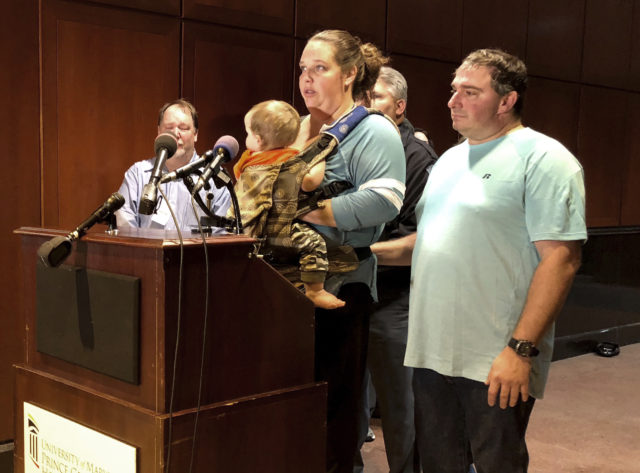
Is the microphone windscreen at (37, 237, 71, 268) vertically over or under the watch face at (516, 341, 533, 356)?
over

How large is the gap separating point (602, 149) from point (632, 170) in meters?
0.48

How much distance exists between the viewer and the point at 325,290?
2033mm

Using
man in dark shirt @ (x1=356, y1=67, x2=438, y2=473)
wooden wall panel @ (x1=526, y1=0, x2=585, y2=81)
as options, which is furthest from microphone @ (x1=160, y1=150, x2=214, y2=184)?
wooden wall panel @ (x1=526, y1=0, x2=585, y2=81)

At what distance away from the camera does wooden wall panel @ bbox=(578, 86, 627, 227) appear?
566cm

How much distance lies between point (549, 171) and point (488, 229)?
211mm

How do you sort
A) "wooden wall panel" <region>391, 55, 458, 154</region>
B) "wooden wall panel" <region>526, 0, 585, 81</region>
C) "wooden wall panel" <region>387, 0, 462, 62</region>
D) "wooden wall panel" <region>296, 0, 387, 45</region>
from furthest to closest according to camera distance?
"wooden wall panel" <region>526, 0, 585, 81</region> → "wooden wall panel" <region>391, 55, 458, 154</region> → "wooden wall panel" <region>387, 0, 462, 62</region> → "wooden wall panel" <region>296, 0, 387, 45</region>

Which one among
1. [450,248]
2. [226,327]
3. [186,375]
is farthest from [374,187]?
[186,375]

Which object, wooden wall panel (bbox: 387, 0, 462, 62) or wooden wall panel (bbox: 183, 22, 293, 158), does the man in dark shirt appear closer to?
wooden wall panel (bbox: 183, 22, 293, 158)

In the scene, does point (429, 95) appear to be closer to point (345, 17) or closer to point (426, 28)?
point (426, 28)

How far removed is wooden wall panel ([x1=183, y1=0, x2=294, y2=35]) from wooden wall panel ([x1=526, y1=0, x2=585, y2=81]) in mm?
2160

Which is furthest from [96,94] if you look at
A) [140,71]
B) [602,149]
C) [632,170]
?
[632,170]

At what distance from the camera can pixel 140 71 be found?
3.33 meters

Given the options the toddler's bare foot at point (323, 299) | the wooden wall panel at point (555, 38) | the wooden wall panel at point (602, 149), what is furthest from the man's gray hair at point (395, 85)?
the wooden wall panel at point (602, 149)

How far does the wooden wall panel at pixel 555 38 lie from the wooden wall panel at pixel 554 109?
8 centimetres
